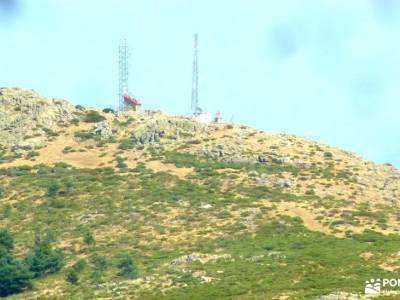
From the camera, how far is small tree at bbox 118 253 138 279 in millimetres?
105037

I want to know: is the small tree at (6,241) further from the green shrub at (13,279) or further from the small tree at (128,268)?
the small tree at (128,268)

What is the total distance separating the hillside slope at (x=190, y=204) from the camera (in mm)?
100250

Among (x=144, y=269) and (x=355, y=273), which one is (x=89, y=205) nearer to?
(x=144, y=269)

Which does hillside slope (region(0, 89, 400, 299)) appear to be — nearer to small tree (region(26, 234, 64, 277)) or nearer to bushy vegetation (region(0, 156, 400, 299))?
bushy vegetation (region(0, 156, 400, 299))

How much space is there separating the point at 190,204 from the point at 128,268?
27213 mm

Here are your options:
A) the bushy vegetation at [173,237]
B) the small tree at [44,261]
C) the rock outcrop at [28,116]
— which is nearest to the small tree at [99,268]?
the bushy vegetation at [173,237]

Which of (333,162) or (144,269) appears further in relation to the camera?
(333,162)

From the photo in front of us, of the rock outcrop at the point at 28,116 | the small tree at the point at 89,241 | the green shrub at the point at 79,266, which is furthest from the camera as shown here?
the rock outcrop at the point at 28,116

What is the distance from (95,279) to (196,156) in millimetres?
50380

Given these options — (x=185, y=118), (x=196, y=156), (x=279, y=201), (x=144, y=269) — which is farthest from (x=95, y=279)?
(x=185, y=118)

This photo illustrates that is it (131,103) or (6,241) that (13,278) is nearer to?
(6,241)

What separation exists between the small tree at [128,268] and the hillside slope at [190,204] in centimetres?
96

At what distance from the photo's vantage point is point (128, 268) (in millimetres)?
106438

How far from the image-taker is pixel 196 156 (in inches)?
6033
